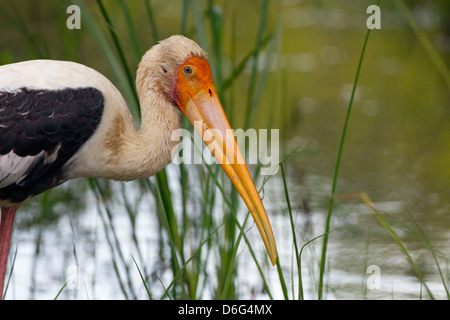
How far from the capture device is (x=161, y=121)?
3.50m

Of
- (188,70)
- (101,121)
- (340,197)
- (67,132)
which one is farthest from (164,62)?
(340,197)

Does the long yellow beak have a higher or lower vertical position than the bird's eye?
lower

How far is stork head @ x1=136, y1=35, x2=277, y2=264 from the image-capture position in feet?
11.1

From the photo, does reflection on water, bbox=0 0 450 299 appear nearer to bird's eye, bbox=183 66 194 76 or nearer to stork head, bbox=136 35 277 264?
stork head, bbox=136 35 277 264

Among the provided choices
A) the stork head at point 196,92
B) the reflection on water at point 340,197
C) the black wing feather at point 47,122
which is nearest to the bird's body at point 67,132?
the black wing feather at point 47,122

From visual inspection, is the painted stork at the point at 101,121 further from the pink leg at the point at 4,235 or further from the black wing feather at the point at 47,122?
the pink leg at the point at 4,235

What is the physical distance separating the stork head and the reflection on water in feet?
1.23

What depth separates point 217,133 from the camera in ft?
11.3

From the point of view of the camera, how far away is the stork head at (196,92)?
340 cm

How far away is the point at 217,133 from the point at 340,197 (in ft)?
7.21

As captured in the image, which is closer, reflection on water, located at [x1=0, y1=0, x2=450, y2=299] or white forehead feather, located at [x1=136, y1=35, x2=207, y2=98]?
white forehead feather, located at [x1=136, y1=35, x2=207, y2=98]

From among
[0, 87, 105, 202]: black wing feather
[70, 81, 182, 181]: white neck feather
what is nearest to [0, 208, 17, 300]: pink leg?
[0, 87, 105, 202]: black wing feather
